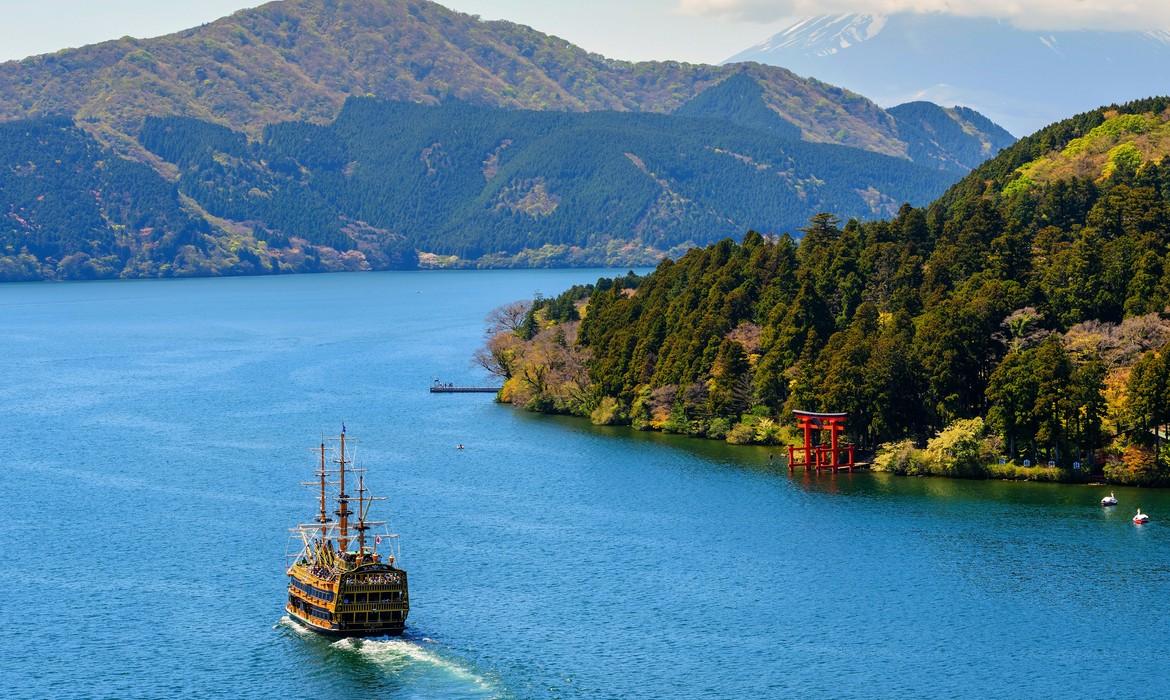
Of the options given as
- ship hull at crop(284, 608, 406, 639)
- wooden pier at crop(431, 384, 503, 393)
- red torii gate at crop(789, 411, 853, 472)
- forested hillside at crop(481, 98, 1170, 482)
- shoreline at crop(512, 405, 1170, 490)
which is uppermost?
forested hillside at crop(481, 98, 1170, 482)

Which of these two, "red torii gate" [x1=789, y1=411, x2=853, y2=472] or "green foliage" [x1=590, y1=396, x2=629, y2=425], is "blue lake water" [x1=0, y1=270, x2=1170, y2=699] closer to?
"red torii gate" [x1=789, y1=411, x2=853, y2=472]

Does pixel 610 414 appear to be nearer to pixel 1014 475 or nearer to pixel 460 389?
pixel 460 389

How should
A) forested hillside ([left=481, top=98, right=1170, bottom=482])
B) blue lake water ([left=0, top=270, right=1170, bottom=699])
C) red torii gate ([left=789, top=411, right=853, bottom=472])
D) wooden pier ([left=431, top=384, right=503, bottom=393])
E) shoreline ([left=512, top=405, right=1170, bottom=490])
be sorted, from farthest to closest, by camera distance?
wooden pier ([left=431, top=384, right=503, bottom=393]), red torii gate ([left=789, top=411, right=853, bottom=472]), forested hillside ([left=481, top=98, right=1170, bottom=482]), shoreline ([left=512, top=405, right=1170, bottom=490]), blue lake water ([left=0, top=270, right=1170, bottom=699])

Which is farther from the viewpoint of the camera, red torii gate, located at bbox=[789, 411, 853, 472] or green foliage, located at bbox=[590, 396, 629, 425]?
green foliage, located at bbox=[590, 396, 629, 425]

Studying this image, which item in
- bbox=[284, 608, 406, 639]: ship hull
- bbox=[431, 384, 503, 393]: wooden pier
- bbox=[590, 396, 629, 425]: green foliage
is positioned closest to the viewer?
bbox=[284, 608, 406, 639]: ship hull

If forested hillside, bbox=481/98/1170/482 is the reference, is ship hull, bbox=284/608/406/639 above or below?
below

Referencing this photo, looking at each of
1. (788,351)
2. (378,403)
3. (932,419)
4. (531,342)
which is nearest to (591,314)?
(531,342)

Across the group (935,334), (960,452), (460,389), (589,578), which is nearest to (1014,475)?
(960,452)

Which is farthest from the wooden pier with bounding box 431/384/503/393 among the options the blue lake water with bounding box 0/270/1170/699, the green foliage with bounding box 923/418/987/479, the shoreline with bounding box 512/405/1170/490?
the green foliage with bounding box 923/418/987/479
